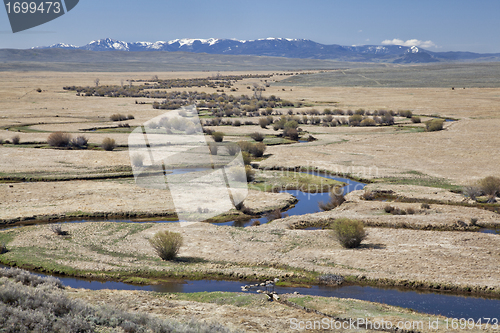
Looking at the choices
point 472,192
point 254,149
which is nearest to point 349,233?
point 472,192

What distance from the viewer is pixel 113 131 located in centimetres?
4556

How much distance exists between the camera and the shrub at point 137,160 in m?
31.3

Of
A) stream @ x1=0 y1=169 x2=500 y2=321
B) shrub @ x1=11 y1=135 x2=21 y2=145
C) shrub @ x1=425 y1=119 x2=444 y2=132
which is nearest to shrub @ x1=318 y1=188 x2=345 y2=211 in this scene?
stream @ x1=0 y1=169 x2=500 y2=321

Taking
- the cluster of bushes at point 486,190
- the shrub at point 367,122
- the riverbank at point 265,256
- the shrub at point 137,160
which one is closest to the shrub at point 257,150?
the shrub at point 137,160

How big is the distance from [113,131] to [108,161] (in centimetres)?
1433

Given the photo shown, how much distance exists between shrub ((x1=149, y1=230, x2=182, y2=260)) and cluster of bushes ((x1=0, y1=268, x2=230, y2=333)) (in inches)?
252

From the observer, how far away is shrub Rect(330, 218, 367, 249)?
1773 centimetres

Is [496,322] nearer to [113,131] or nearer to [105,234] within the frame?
[105,234]

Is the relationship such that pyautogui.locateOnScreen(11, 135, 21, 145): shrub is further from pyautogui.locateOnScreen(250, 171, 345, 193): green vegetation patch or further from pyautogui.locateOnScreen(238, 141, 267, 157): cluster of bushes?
pyautogui.locateOnScreen(250, 171, 345, 193): green vegetation patch

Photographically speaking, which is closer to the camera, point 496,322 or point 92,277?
point 496,322

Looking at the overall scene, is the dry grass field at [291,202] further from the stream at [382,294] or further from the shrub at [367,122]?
the shrub at [367,122]

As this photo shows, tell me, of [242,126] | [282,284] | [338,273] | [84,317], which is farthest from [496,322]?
[242,126]

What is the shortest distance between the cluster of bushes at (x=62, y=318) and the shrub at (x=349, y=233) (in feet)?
30.0

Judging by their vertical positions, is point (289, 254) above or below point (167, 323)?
below
